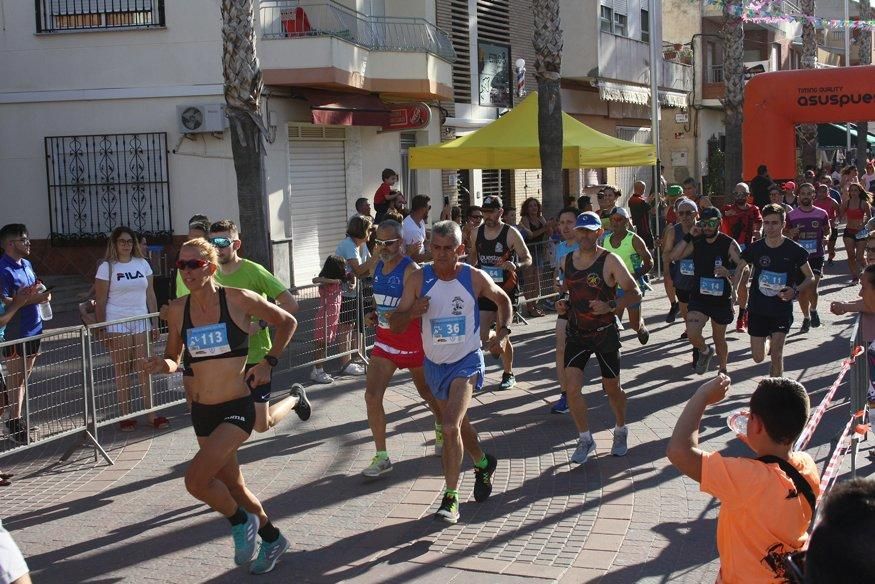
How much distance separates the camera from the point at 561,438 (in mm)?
8688

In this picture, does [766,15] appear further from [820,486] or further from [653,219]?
[820,486]

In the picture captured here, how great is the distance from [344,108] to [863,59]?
31.9 metres

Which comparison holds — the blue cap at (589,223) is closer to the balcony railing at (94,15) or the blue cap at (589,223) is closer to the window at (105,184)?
the window at (105,184)

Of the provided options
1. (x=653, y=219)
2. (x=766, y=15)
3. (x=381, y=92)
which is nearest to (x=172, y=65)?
(x=381, y=92)

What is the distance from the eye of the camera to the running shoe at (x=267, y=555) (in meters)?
5.83

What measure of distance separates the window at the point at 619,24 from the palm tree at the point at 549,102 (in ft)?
43.6

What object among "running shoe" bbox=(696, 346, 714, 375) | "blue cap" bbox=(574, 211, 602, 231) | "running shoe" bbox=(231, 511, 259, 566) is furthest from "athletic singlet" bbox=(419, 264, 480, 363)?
"running shoe" bbox=(696, 346, 714, 375)

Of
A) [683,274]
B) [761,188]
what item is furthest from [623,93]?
[683,274]

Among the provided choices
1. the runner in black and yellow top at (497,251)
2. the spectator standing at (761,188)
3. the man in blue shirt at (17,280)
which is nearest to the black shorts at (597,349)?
the runner in black and yellow top at (497,251)

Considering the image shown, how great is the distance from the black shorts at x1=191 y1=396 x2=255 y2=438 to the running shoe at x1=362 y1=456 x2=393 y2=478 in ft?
6.01

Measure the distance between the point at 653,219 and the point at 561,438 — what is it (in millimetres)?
13963

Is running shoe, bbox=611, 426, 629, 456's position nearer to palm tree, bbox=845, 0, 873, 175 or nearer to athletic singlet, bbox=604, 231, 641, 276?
athletic singlet, bbox=604, 231, 641, 276

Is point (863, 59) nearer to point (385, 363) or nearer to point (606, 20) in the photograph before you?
point (606, 20)

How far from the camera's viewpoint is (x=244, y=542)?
5848 millimetres
